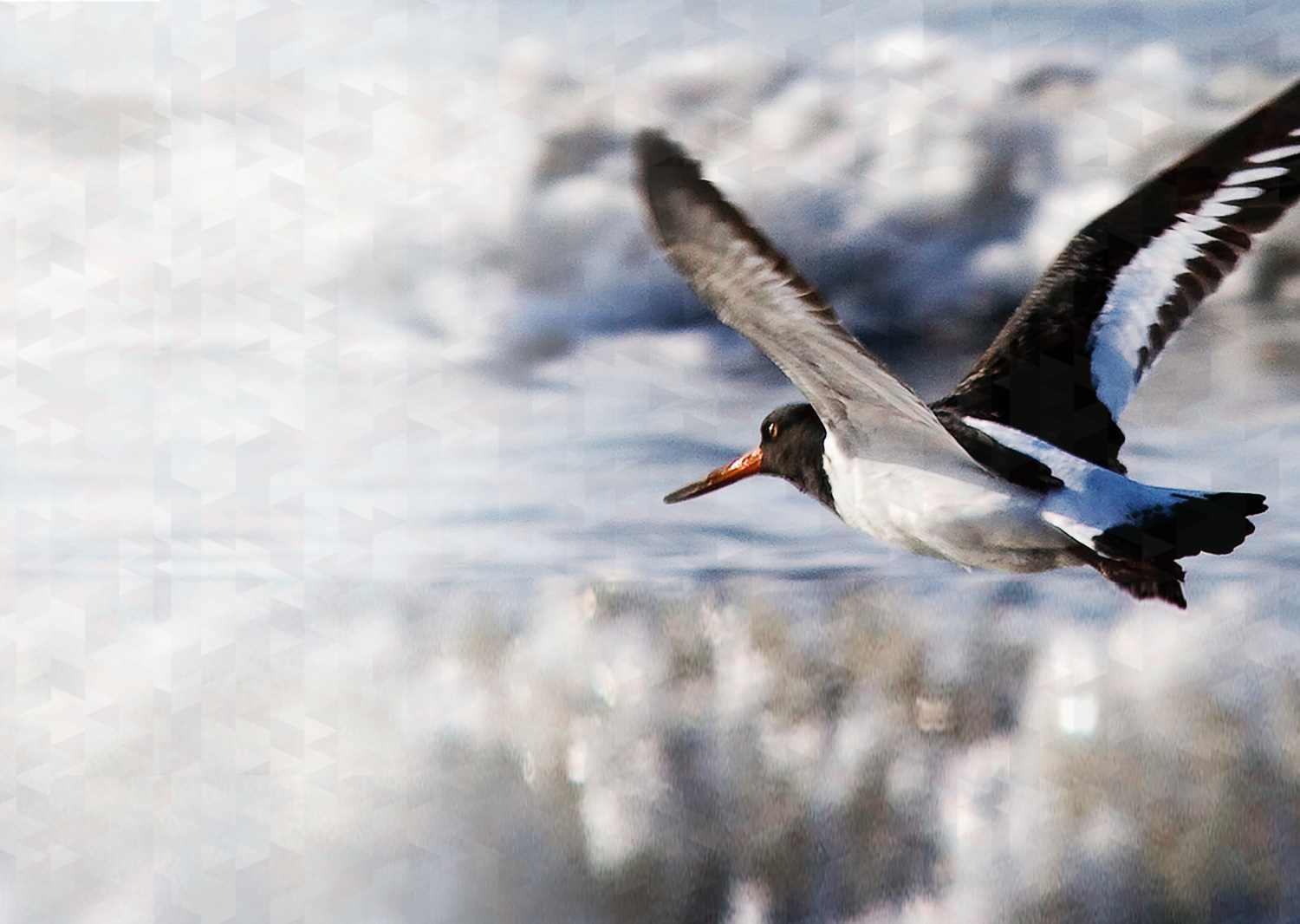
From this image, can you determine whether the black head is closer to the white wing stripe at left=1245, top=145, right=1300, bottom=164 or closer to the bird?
the bird

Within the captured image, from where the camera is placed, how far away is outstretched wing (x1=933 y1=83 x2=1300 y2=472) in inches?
39.9

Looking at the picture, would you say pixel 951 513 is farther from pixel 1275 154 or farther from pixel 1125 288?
pixel 1275 154

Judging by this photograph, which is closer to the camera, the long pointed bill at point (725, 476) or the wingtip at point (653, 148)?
the wingtip at point (653, 148)

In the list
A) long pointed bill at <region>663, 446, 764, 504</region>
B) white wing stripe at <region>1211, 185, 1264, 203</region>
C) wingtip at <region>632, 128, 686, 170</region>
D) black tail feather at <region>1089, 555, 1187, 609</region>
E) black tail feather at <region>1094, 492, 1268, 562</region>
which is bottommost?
black tail feather at <region>1089, 555, 1187, 609</region>

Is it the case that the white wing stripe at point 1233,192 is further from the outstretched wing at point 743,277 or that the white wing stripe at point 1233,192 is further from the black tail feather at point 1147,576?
the outstretched wing at point 743,277

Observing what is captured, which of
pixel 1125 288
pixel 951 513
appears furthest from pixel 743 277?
pixel 1125 288

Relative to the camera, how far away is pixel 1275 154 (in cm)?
104

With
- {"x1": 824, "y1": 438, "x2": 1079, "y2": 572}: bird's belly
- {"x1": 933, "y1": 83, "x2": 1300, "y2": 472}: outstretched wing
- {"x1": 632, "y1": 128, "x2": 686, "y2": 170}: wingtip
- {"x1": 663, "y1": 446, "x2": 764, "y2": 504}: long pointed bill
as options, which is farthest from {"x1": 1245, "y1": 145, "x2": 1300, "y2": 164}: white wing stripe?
{"x1": 632, "y1": 128, "x2": 686, "y2": 170}: wingtip

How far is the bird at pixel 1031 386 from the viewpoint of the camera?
597 mm

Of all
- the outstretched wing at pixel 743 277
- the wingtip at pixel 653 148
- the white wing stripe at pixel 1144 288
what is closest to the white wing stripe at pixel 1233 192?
the white wing stripe at pixel 1144 288

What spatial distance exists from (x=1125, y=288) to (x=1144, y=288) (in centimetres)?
2

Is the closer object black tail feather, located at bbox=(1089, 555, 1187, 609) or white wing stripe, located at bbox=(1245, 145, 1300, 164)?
black tail feather, located at bbox=(1089, 555, 1187, 609)

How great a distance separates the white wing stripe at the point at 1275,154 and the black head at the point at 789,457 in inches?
19.5

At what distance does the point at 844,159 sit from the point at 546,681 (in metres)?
0.98
